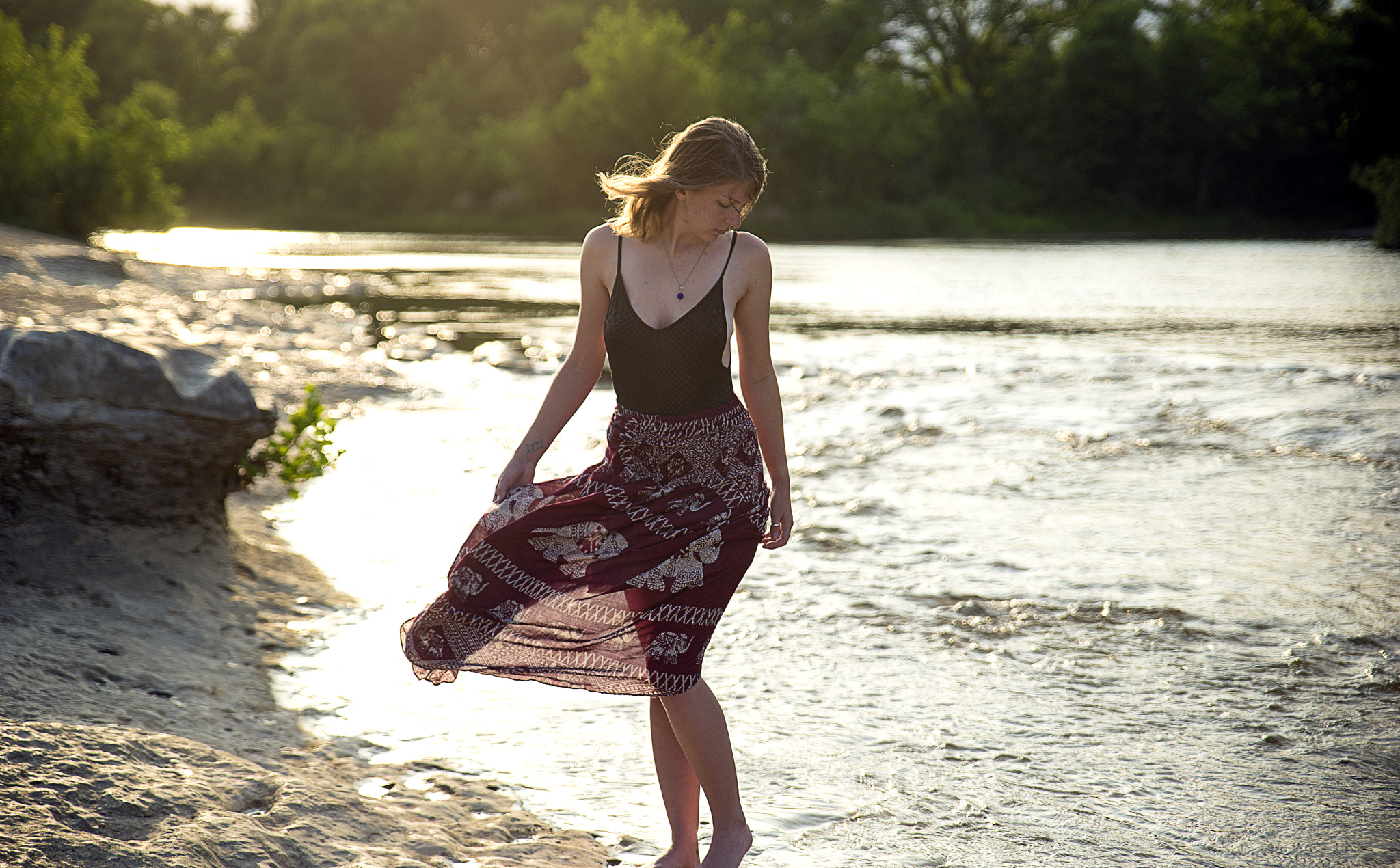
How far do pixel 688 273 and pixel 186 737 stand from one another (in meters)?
1.87

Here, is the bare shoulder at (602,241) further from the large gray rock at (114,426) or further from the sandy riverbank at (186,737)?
the large gray rock at (114,426)

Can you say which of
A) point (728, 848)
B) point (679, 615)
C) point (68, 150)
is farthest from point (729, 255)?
point (68, 150)

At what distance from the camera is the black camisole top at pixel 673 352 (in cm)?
263

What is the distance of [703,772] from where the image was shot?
2.66m

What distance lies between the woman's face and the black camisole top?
0.08m

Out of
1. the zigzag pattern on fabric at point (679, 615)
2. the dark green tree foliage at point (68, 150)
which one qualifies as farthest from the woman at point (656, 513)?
the dark green tree foliage at point (68, 150)

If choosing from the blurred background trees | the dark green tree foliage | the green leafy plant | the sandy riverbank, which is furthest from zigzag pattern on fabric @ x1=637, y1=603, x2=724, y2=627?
the blurred background trees

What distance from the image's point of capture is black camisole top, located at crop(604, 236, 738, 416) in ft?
8.62

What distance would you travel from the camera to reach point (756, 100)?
5312cm

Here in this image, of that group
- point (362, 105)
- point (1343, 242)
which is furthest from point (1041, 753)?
point (362, 105)

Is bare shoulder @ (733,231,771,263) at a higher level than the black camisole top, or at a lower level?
higher

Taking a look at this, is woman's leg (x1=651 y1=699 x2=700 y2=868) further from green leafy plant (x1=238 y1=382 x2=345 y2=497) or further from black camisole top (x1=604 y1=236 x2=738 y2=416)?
green leafy plant (x1=238 y1=382 x2=345 y2=497)

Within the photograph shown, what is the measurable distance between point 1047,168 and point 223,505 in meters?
55.3

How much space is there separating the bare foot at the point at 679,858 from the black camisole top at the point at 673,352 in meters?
1.05
